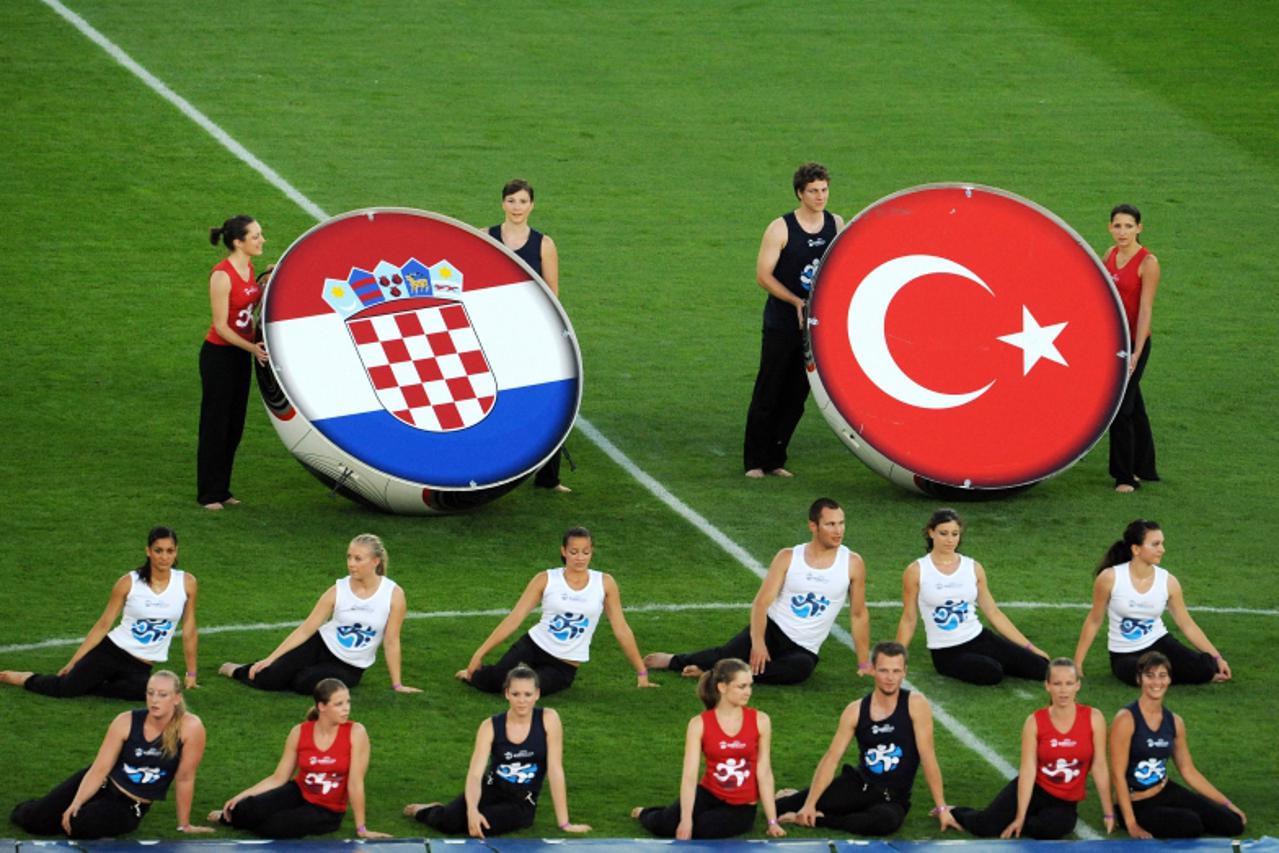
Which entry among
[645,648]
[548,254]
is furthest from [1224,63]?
[645,648]

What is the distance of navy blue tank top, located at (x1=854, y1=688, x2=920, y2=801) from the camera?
12.4 meters

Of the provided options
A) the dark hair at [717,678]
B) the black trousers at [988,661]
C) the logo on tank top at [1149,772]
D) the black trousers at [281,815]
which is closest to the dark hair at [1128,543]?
the black trousers at [988,661]

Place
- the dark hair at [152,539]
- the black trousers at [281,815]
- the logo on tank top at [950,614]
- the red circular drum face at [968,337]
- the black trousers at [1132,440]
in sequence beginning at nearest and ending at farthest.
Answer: the black trousers at [281,815], the dark hair at [152,539], the logo on tank top at [950,614], the red circular drum face at [968,337], the black trousers at [1132,440]

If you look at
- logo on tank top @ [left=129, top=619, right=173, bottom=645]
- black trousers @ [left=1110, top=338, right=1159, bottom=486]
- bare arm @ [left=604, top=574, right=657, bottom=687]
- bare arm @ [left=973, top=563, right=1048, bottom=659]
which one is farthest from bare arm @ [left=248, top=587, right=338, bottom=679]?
black trousers @ [left=1110, top=338, right=1159, bottom=486]

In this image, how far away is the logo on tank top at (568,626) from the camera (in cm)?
1408

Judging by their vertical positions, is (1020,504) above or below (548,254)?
below

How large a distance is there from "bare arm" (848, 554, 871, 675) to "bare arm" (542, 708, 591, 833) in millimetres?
2400

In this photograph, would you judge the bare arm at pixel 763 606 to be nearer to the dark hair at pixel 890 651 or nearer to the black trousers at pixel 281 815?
the dark hair at pixel 890 651

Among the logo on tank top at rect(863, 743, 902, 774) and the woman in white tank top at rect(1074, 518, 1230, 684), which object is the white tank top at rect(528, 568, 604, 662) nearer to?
the logo on tank top at rect(863, 743, 902, 774)

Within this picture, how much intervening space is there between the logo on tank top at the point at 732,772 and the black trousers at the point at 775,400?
18.3 ft


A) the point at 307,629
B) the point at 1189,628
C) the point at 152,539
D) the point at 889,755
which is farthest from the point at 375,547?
the point at 1189,628

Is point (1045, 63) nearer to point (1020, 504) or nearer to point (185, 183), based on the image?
point (185, 183)

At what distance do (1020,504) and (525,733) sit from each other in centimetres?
603

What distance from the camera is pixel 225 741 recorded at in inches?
519
